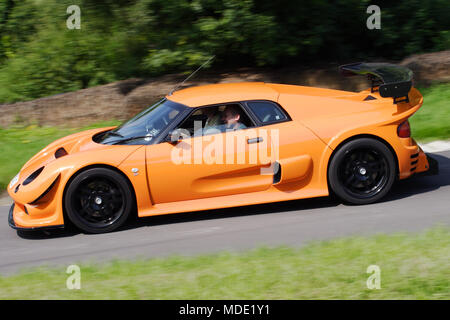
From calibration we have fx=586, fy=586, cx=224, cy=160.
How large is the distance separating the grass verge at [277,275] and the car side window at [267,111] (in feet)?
5.66

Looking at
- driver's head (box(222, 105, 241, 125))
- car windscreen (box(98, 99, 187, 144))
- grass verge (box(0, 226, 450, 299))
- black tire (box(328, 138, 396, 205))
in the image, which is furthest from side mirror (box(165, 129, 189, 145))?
black tire (box(328, 138, 396, 205))

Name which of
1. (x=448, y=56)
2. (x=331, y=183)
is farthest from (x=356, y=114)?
(x=448, y=56)

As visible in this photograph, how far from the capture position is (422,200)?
258 inches

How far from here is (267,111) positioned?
6.46 metres

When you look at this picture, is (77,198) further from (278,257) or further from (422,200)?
(422,200)

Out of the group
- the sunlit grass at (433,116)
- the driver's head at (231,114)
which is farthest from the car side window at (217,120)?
the sunlit grass at (433,116)

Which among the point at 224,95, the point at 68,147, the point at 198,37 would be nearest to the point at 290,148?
the point at 224,95

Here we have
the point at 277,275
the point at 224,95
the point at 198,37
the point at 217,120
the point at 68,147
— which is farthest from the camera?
the point at 198,37

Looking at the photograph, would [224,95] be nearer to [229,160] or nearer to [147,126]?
[229,160]

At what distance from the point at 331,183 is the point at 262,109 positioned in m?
1.11

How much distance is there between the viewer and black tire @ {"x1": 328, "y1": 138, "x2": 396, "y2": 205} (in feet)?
20.9

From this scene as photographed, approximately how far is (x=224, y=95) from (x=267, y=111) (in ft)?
1.69

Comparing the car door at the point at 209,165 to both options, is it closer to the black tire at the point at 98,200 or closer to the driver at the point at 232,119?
the driver at the point at 232,119

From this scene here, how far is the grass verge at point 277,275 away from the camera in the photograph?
402cm
